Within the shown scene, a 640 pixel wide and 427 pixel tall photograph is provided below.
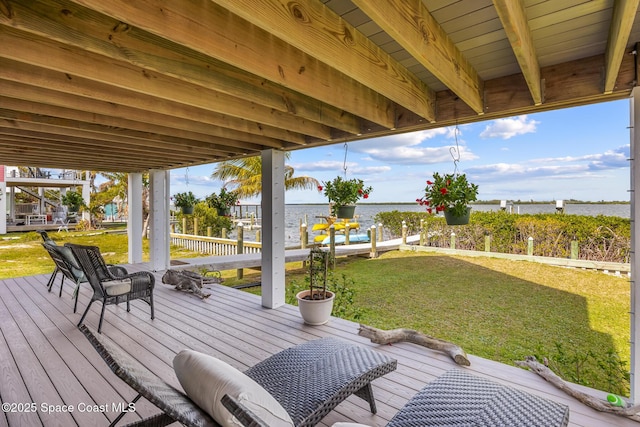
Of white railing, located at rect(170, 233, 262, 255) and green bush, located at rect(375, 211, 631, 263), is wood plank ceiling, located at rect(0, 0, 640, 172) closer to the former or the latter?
white railing, located at rect(170, 233, 262, 255)

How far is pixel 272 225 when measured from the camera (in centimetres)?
450

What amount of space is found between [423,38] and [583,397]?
8.73ft

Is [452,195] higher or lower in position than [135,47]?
lower

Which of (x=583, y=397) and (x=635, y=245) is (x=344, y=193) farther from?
(x=583, y=397)

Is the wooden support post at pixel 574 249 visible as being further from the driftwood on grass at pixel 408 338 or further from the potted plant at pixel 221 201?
the potted plant at pixel 221 201

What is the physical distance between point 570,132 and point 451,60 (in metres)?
20.9

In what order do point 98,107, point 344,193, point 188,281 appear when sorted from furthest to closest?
point 188,281 → point 344,193 → point 98,107

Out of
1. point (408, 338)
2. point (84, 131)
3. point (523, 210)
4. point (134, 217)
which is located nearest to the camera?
point (84, 131)

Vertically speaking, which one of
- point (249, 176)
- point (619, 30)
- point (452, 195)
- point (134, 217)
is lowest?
point (134, 217)

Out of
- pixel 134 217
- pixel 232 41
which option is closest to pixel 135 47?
pixel 232 41

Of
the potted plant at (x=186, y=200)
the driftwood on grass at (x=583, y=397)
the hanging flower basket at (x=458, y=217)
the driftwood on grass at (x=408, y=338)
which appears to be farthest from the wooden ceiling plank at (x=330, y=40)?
the potted plant at (x=186, y=200)

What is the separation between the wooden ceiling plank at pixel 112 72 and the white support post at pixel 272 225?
5.29 feet

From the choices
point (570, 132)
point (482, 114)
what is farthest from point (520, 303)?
point (570, 132)

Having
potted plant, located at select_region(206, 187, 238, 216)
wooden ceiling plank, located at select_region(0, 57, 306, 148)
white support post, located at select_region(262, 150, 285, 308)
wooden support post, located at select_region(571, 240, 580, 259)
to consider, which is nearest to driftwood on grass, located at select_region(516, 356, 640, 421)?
white support post, located at select_region(262, 150, 285, 308)
